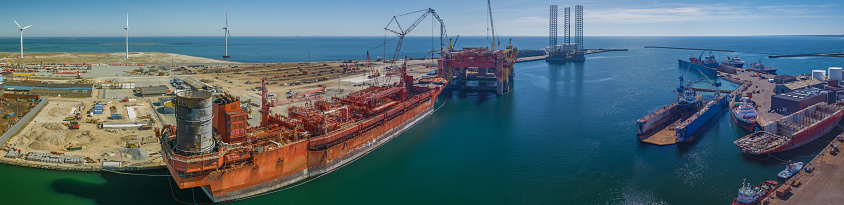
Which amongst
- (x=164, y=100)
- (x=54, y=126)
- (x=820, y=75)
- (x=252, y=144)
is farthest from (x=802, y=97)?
(x=54, y=126)

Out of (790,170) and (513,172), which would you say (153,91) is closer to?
(513,172)

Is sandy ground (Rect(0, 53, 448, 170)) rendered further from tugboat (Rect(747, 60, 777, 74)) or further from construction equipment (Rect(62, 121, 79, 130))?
tugboat (Rect(747, 60, 777, 74))

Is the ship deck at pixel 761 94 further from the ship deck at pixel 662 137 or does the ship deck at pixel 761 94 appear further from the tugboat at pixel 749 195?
the tugboat at pixel 749 195

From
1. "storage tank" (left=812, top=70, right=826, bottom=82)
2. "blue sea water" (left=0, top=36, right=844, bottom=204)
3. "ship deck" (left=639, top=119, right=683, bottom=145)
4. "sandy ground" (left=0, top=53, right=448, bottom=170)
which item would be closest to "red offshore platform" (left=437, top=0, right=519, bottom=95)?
"sandy ground" (left=0, top=53, right=448, bottom=170)

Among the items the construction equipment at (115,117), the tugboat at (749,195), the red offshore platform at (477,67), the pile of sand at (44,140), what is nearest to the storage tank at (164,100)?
the construction equipment at (115,117)

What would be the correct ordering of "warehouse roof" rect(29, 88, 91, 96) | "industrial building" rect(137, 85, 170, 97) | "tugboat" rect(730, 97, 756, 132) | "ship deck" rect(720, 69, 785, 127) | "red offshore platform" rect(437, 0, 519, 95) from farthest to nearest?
"red offshore platform" rect(437, 0, 519, 95), "industrial building" rect(137, 85, 170, 97), "warehouse roof" rect(29, 88, 91, 96), "ship deck" rect(720, 69, 785, 127), "tugboat" rect(730, 97, 756, 132)

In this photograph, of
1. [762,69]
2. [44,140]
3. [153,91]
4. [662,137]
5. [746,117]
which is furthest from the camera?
[762,69]
